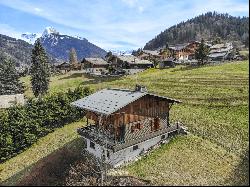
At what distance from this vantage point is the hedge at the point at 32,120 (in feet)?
192

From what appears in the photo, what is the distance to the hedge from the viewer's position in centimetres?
5838

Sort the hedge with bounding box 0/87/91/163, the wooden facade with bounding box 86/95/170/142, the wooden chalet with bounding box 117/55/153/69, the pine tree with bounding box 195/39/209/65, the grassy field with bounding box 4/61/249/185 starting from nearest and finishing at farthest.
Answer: the grassy field with bounding box 4/61/249/185 → the wooden facade with bounding box 86/95/170/142 → the hedge with bounding box 0/87/91/163 → the pine tree with bounding box 195/39/209/65 → the wooden chalet with bounding box 117/55/153/69

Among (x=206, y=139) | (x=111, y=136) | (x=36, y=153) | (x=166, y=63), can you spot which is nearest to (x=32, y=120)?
(x=36, y=153)

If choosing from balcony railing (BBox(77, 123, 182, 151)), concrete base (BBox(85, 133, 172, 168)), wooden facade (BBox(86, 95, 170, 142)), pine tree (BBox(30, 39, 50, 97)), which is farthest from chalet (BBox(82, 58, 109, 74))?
concrete base (BBox(85, 133, 172, 168))

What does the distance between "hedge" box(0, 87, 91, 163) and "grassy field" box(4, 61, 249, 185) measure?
18835mm

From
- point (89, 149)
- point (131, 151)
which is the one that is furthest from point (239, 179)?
point (89, 149)

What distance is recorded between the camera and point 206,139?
162 feet

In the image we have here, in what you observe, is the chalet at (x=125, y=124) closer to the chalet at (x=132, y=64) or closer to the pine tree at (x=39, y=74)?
the pine tree at (x=39, y=74)

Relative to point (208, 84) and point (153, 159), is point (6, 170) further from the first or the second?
point (208, 84)

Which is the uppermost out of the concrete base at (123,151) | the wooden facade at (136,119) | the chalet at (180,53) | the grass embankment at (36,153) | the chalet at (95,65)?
the chalet at (180,53)

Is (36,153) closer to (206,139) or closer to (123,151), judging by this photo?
(123,151)

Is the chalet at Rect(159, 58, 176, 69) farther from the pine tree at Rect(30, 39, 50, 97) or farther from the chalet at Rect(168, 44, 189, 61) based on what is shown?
the pine tree at Rect(30, 39, 50, 97)

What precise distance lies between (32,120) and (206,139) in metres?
28.8

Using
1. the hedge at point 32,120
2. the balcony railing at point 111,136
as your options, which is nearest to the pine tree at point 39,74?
the hedge at point 32,120
